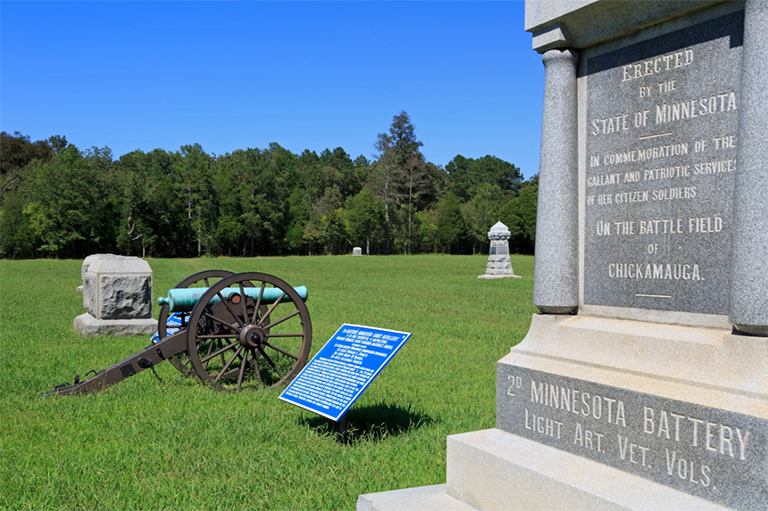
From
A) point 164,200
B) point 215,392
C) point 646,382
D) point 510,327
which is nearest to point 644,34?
point 646,382

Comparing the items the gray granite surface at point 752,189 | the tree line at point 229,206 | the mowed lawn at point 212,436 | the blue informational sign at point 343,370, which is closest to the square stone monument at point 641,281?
the gray granite surface at point 752,189

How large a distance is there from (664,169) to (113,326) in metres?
8.85

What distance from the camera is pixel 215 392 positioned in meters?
6.21

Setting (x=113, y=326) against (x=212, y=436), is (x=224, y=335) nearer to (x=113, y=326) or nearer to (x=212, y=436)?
(x=212, y=436)

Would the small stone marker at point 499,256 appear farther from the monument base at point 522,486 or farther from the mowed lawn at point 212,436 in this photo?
the monument base at point 522,486

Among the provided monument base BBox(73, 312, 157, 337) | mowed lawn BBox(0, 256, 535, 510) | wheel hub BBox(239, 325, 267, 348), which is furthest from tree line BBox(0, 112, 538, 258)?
wheel hub BBox(239, 325, 267, 348)

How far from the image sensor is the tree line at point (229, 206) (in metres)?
52.9

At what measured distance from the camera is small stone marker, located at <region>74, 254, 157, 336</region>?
392 inches

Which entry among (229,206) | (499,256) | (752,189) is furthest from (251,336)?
(229,206)

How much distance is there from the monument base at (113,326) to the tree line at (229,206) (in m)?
45.9

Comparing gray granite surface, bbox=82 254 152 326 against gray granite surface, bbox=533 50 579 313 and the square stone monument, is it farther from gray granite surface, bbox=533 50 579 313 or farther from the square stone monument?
gray granite surface, bbox=533 50 579 313

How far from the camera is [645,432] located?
293 cm

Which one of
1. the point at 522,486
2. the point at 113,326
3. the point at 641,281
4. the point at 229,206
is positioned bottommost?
the point at 113,326

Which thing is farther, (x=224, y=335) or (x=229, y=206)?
(x=229, y=206)
